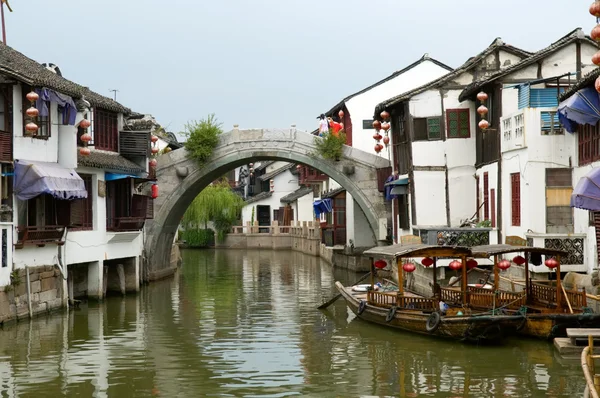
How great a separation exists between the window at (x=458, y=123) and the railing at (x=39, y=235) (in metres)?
13.1

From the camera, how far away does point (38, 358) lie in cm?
1969

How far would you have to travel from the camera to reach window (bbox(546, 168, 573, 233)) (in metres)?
24.2

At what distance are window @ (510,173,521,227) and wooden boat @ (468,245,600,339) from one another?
2988 millimetres

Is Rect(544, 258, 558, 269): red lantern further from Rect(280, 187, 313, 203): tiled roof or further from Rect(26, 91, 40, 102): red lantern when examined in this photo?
Rect(280, 187, 313, 203): tiled roof

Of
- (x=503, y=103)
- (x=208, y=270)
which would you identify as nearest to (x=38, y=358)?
(x=503, y=103)

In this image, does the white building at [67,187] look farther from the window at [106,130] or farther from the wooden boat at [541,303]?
the wooden boat at [541,303]

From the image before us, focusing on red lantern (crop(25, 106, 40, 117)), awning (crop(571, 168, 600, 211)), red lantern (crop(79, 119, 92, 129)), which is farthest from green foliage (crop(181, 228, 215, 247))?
awning (crop(571, 168, 600, 211))

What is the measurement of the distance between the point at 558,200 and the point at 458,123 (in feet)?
26.1

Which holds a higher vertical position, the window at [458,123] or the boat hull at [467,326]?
the window at [458,123]

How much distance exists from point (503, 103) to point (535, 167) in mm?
4075

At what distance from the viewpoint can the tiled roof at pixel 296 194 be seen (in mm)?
65312

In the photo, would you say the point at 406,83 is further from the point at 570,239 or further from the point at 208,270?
the point at 570,239

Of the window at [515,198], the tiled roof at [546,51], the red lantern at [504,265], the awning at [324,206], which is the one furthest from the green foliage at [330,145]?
the red lantern at [504,265]

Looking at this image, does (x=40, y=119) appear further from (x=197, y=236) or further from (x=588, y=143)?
(x=197, y=236)
